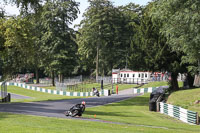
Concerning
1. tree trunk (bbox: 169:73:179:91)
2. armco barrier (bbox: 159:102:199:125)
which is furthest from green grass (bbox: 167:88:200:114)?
tree trunk (bbox: 169:73:179:91)

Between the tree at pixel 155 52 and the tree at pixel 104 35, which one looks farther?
the tree at pixel 104 35

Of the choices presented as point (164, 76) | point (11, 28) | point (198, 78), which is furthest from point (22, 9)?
point (164, 76)

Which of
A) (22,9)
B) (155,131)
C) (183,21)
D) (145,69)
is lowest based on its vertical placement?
(155,131)

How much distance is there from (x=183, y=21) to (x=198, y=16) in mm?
1769

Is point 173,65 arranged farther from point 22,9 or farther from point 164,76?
point 164,76

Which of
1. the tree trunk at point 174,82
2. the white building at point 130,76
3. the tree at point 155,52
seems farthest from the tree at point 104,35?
the tree trunk at point 174,82

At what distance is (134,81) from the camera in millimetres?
65500

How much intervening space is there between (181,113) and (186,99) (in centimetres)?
666

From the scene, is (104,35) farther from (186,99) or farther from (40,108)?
(40,108)

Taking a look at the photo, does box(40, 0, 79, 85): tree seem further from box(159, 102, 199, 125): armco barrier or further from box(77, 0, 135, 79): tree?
box(159, 102, 199, 125): armco barrier

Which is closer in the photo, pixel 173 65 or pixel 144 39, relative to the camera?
pixel 173 65

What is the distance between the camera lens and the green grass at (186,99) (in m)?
28.5

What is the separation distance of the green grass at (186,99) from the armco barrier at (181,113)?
186cm

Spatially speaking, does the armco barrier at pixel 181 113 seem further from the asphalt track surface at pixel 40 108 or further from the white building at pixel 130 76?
the white building at pixel 130 76
